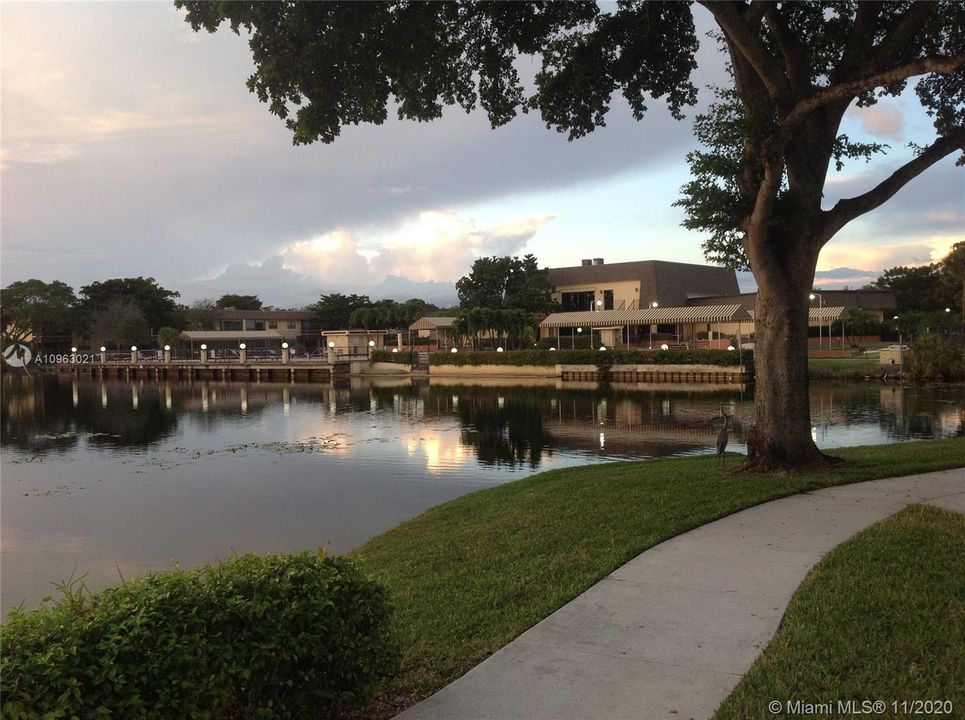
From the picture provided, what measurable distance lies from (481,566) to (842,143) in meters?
7.82

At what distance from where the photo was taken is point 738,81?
975cm

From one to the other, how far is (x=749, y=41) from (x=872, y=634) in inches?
269

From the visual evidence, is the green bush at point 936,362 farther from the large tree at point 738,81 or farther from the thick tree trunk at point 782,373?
the thick tree trunk at point 782,373

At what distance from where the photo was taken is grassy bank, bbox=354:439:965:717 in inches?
190

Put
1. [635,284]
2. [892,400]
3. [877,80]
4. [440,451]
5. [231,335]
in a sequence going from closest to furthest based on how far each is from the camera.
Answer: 1. [877,80]
2. [440,451]
3. [892,400]
4. [635,284]
5. [231,335]

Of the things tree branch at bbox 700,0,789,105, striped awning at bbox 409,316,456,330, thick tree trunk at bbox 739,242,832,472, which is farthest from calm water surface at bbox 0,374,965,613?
striped awning at bbox 409,316,456,330

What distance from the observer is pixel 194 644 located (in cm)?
301

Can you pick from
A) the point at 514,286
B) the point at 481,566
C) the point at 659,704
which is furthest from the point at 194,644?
the point at 514,286

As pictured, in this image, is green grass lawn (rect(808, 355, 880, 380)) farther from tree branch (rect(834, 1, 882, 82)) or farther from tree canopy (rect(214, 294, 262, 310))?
tree canopy (rect(214, 294, 262, 310))

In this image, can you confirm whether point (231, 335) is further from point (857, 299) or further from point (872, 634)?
point (872, 634)

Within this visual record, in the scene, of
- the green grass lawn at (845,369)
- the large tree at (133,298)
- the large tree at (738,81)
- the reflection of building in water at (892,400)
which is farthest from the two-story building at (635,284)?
the large tree at (738,81)

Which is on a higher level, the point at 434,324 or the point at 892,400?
the point at 434,324

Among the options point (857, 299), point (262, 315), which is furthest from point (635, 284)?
point (262, 315)

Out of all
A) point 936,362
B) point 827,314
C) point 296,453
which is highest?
point 827,314
